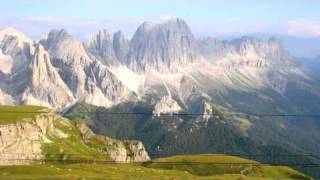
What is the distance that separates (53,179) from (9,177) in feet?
41.4

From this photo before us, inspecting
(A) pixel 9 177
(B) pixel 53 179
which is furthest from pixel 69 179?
(A) pixel 9 177

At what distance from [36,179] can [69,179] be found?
10184 millimetres

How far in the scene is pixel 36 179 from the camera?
639 feet

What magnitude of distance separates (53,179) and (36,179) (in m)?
5.36

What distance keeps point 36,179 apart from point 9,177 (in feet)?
26.5

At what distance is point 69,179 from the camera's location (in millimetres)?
199750

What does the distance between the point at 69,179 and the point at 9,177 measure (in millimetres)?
17360

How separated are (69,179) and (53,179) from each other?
191 inches

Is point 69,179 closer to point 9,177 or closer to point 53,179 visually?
point 53,179

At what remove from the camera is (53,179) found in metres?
198

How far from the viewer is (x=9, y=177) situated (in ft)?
642
